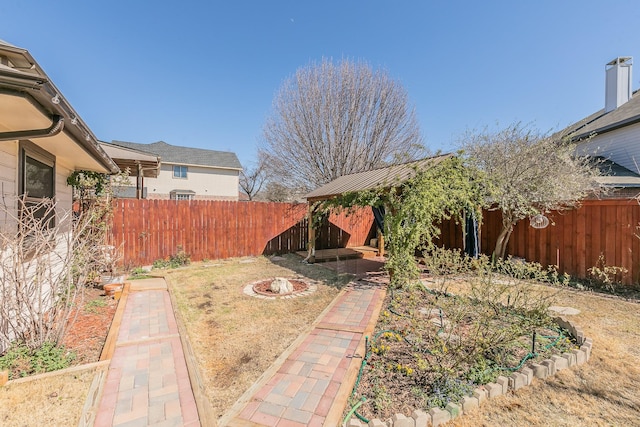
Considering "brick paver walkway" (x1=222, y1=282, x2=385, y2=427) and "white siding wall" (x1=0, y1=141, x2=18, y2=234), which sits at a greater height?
"white siding wall" (x1=0, y1=141, x2=18, y2=234)

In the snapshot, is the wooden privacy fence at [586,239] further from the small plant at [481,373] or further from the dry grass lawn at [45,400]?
the dry grass lawn at [45,400]

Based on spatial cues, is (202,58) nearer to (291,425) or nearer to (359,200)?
(359,200)

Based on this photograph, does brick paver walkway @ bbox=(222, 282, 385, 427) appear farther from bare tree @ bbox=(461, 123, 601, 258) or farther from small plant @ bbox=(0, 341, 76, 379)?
bare tree @ bbox=(461, 123, 601, 258)

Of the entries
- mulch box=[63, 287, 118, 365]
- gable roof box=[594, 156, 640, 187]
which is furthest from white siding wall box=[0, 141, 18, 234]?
gable roof box=[594, 156, 640, 187]

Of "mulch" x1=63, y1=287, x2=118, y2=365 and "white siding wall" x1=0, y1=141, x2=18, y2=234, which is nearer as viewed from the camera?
"white siding wall" x1=0, y1=141, x2=18, y2=234

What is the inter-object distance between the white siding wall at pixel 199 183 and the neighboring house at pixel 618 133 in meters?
23.8

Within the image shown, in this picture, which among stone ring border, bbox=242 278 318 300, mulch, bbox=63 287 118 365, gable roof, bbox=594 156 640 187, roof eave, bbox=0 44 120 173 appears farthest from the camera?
gable roof, bbox=594 156 640 187

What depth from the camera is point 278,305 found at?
5340 mm

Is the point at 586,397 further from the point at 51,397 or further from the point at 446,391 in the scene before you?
the point at 51,397

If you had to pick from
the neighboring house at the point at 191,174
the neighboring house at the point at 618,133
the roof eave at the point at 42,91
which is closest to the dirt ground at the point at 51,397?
the roof eave at the point at 42,91

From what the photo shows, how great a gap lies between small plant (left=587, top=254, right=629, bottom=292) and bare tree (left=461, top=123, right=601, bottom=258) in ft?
4.76

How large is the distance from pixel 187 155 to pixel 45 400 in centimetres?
2497

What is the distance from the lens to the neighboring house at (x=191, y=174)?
910 inches

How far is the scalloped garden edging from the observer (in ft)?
7.25
